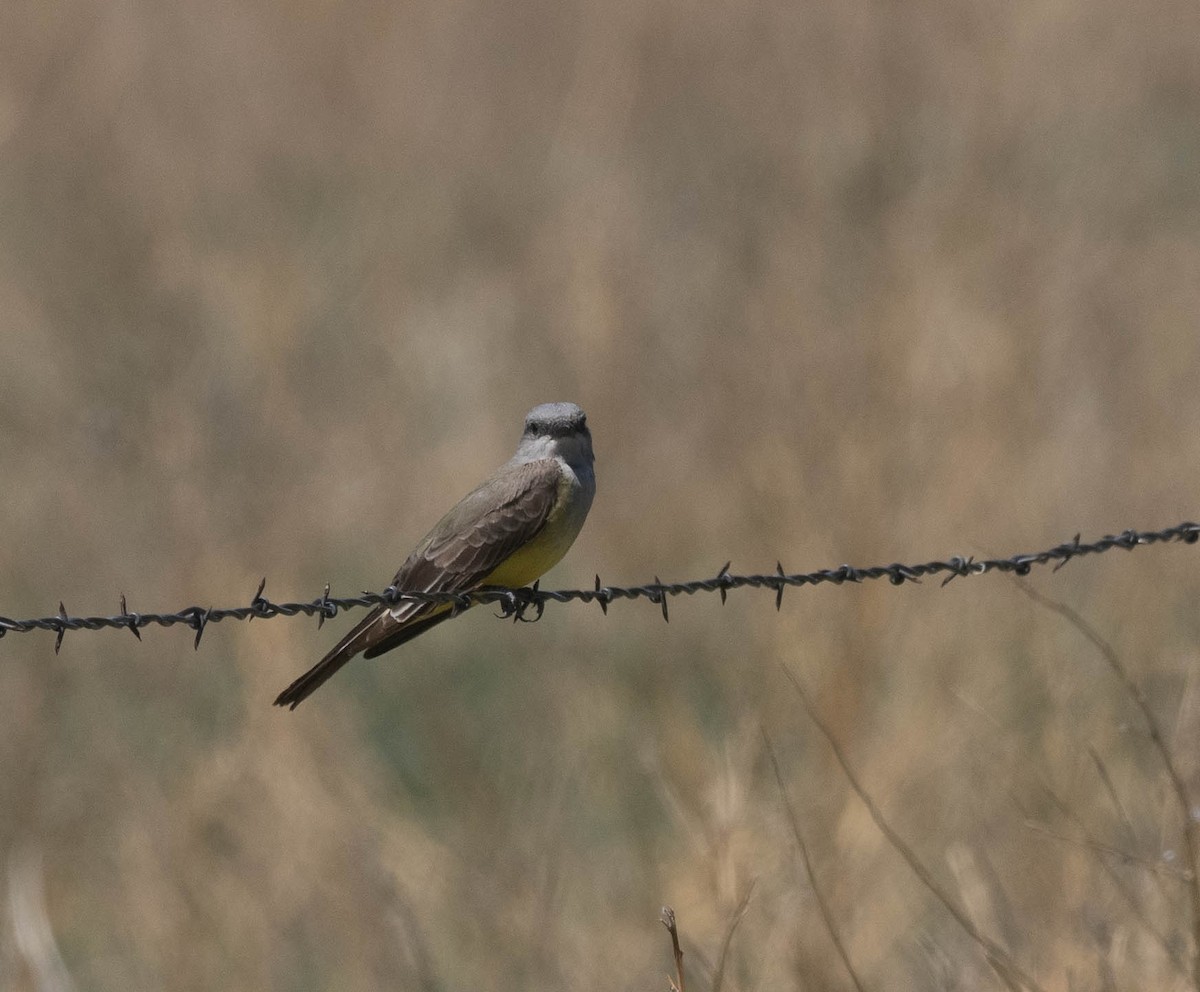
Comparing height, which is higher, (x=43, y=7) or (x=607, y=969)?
(x=43, y=7)

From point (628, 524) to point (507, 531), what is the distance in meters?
3.43

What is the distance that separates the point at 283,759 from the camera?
23.9ft

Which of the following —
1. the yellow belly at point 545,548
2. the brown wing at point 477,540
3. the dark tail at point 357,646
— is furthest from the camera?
the yellow belly at point 545,548

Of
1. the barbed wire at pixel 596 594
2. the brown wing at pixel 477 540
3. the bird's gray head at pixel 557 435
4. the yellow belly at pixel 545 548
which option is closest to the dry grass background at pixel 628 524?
the barbed wire at pixel 596 594

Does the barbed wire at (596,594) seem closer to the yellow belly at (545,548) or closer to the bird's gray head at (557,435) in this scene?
the yellow belly at (545,548)

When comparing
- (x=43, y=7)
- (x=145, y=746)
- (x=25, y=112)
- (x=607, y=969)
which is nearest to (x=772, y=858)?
(x=607, y=969)

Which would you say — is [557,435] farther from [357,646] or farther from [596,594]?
[596,594]

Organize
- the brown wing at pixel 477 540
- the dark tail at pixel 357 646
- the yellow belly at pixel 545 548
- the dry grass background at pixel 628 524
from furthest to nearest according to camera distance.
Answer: the dry grass background at pixel 628 524 < the yellow belly at pixel 545 548 < the brown wing at pixel 477 540 < the dark tail at pixel 357 646

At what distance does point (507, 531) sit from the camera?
600cm

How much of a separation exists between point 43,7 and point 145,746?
5.53 meters

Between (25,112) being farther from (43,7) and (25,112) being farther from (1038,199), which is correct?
(1038,199)

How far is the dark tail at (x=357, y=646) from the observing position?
208 inches

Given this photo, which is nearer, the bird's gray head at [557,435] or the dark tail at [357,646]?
the dark tail at [357,646]

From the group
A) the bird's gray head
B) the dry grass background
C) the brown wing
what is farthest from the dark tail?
the dry grass background
